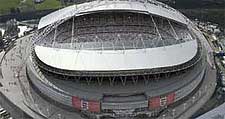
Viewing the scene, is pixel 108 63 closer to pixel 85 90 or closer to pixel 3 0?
pixel 85 90

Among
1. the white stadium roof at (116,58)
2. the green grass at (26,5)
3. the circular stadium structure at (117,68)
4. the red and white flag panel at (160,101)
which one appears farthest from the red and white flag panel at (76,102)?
the green grass at (26,5)

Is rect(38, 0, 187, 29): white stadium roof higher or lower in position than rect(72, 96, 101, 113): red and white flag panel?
higher

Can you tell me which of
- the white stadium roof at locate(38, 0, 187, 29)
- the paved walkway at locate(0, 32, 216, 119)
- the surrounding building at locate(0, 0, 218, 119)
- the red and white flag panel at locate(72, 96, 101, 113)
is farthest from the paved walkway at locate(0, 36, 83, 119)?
the white stadium roof at locate(38, 0, 187, 29)

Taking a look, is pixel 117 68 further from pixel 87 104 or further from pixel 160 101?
pixel 160 101

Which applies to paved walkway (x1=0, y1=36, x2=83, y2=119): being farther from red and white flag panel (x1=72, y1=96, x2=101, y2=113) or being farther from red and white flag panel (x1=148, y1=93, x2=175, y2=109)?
red and white flag panel (x1=148, y1=93, x2=175, y2=109)

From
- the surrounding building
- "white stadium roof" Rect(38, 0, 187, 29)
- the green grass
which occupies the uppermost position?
"white stadium roof" Rect(38, 0, 187, 29)

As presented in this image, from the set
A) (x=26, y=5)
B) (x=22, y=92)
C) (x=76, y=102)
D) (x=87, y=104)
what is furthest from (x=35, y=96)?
(x=26, y=5)

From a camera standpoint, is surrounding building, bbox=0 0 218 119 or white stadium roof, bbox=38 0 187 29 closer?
surrounding building, bbox=0 0 218 119

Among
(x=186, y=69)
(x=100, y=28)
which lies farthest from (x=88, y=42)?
(x=186, y=69)
